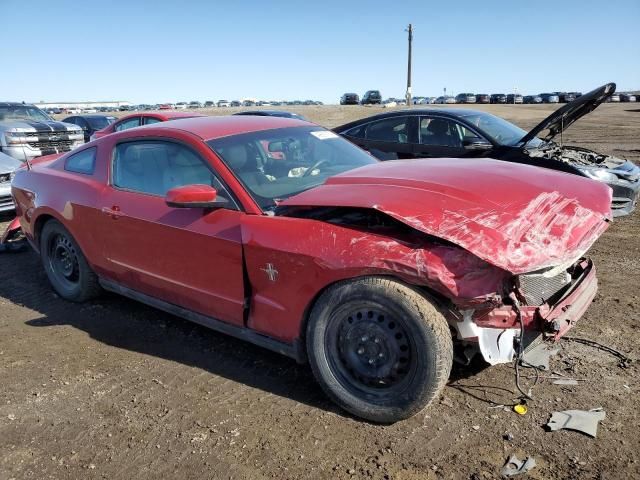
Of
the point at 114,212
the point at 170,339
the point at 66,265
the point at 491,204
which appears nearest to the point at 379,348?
the point at 491,204

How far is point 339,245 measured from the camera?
274 cm

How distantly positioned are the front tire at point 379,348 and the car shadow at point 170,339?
0.22m

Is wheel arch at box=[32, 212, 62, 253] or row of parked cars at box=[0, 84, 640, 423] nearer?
row of parked cars at box=[0, 84, 640, 423]

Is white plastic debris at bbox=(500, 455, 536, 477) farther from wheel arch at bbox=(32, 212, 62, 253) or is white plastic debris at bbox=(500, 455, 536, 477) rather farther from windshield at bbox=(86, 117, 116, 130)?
windshield at bbox=(86, 117, 116, 130)

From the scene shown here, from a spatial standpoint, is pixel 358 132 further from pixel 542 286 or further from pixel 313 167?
pixel 542 286

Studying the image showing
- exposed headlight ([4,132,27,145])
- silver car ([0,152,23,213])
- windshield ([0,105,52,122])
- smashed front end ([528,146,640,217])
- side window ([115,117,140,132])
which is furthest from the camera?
windshield ([0,105,52,122])

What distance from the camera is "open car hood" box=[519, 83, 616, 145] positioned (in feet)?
18.6

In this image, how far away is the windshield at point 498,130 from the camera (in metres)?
7.06

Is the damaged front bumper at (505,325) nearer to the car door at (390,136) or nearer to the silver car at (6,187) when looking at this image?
the car door at (390,136)

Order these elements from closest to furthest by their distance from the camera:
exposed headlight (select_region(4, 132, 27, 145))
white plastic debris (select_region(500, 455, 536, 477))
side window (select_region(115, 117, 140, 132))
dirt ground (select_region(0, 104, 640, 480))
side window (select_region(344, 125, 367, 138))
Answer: white plastic debris (select_region(500, 455, 536, 477)), dirt ground (select_region(0, 104, 640, 480)), side window (select_region(344, 125, 367, 138)), side window (select_region(115, 117, 140, 132)), exposed headlight (select_region(4, 132, 27, 145))

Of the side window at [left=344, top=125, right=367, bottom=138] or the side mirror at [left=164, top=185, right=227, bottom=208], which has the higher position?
the side mirror at [left=164, top=185, right=227, bottom=208]

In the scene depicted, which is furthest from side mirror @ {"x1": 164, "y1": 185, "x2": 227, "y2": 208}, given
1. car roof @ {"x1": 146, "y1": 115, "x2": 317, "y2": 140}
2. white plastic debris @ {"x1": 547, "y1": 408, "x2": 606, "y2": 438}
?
white plastic debris @ {"x1": 547, "y1": 408, "x2": 606, "y2": 438}

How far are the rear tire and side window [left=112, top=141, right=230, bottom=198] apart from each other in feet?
2.87

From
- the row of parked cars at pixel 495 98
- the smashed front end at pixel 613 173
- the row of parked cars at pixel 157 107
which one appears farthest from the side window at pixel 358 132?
the row of parked cars at pixel 157 107
